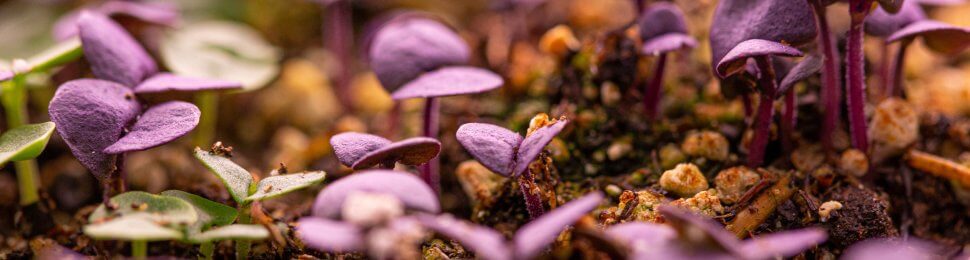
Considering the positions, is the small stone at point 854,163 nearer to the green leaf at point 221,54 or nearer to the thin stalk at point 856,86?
the thin stalk at point 856,86

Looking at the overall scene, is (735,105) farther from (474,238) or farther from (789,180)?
(474,238)

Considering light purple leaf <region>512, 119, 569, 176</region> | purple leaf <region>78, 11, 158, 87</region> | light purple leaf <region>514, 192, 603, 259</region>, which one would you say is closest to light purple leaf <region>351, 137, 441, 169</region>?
light purple leaf <region>512, 119, 569, 176</region>

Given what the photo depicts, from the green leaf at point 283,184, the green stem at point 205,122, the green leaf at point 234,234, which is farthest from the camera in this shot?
the green stem at point 205,122

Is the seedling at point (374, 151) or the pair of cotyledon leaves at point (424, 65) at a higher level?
the pair of cotyledon leaves at point (424, 65)

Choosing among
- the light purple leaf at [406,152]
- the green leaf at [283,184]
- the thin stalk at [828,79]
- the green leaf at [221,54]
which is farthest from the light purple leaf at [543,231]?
the green leaf at [221,54]

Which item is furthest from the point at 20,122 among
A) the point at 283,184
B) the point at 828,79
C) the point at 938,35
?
the point at 938,35

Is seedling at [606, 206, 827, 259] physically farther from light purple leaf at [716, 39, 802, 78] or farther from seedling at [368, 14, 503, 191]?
seedling at [368, 14, 503, 191]

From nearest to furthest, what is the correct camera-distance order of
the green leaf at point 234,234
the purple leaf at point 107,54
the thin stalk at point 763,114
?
the green leaf at point 234,234 → the thin stalk at point 763,114 → the purple leaf at point 107,54

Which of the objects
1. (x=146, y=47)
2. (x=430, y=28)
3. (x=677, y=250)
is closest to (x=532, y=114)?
(x=430, y=28)
